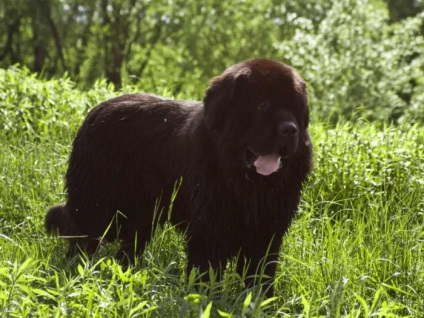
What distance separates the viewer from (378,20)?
1697 cm

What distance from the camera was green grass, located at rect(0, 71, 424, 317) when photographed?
10.5 ft

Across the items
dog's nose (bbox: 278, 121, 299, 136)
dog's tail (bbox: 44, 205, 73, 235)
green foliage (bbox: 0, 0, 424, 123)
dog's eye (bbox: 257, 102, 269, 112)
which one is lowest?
green foliage (bbox: 0, 0, 424, 123)

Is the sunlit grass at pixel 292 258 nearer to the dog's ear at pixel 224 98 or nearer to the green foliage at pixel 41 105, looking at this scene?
the green foliage at pixel 41 105

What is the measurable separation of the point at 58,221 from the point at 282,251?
1399 mm

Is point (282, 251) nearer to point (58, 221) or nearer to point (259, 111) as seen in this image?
point (259, 111)

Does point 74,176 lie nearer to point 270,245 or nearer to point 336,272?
point 270,245

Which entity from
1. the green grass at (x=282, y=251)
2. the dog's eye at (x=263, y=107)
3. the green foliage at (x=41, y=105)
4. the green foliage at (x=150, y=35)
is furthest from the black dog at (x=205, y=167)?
the green foliage at (x=150, y=35)

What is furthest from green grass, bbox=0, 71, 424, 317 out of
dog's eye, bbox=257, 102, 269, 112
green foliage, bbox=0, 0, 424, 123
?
green foliage, bbox=0, 0, 424, 123

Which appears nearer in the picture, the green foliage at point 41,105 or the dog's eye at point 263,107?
the dog's eye at point 263,107

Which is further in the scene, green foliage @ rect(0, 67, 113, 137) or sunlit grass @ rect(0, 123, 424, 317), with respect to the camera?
green foliage @ rect(0, 67, 113, 137)

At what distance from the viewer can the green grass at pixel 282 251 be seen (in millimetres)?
3203

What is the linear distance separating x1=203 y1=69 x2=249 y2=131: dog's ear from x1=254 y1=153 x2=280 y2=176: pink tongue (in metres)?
0.27

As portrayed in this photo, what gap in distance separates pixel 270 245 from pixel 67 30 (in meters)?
22.5

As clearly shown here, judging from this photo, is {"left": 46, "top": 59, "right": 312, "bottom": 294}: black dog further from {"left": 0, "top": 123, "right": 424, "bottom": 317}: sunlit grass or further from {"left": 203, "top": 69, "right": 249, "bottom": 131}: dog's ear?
{"left": 0, "top": 123, "right": 424, "bottom": 317}: sunlit grass
